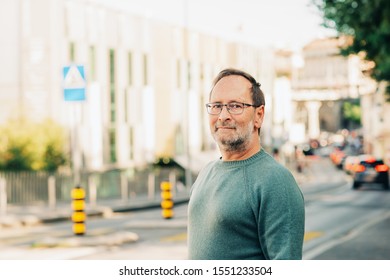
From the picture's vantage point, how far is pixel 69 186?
2417cm

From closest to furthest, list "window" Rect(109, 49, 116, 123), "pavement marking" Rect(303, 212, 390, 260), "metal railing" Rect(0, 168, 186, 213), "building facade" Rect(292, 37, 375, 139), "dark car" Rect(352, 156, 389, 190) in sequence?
"pavement marking" Rect(303, 212, 390, 260)
"metal railing" Rect(0, 168, 186, 213)
"dark car" Rect(352, 156, 389, 190)
"window" Rect(109, 49, 116, 123)
"building facade" Rect(292, 37, 375, 139)

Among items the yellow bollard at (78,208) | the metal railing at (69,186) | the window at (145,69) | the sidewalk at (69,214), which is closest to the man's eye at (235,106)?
the sidewalk at (69,214)

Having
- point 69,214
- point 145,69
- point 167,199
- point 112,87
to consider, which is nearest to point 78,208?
point 167,199

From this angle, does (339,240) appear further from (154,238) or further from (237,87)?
(237,87)

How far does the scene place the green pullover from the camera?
2832 millimetres

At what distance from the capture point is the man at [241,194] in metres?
2.84

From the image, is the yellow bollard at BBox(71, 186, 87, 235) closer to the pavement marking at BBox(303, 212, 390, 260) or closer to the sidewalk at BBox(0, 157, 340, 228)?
the pavement marking at BBox(303, 212, 390, 260)

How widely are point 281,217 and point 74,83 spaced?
9.37 metres

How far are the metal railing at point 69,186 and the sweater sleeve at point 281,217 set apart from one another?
61.8 ft

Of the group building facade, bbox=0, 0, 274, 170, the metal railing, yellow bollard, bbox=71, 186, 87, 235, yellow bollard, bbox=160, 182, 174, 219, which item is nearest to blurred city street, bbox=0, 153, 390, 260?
yellow bollard, bbox=71, 186, 87, 235

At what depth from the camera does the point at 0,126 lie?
81.0 feet
